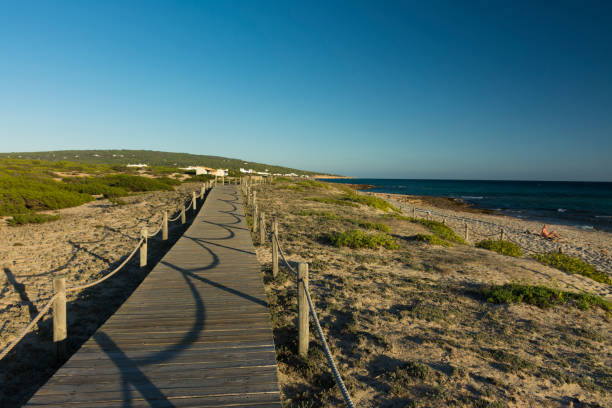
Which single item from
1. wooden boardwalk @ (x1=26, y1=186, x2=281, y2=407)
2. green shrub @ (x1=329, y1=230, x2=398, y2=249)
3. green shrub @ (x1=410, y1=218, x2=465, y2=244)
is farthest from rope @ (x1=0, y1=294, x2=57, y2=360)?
green shrub @ (x1=410, y1=218, x2=465, y2=244)

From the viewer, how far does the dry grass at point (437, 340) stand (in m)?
3.66

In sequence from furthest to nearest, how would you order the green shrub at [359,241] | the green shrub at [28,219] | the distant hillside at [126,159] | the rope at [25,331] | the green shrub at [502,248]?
the distant hillside at [126,159] → the green shrub at [28,219] → the green shrub at [502,248] → the green shrub at [359,241] → the rope at [25,331]

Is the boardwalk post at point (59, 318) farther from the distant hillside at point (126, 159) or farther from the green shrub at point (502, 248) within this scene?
the distant hillside at point (126, 159)

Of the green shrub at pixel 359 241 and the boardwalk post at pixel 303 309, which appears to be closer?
the boardwalk post at pixel 303 309

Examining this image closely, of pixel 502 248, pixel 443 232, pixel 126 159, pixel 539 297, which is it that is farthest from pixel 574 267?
pixel 126 159

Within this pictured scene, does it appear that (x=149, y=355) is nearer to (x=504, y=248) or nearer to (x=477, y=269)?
(x=477, y=269)

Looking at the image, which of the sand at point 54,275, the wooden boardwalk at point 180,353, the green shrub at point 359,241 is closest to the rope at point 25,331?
the wooden boardwalk at point 180,353

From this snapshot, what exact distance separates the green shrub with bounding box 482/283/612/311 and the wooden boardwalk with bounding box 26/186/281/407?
202 inches

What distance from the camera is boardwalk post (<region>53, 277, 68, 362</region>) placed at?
4.03 metres

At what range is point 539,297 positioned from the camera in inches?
258

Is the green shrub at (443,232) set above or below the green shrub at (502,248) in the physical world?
above

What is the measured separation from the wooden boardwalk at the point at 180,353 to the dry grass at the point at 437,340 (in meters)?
0.61

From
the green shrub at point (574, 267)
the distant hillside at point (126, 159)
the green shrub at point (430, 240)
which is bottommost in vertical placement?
the green shrub at point (574, 267)

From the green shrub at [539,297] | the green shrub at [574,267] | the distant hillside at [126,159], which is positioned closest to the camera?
the green shrub at [539,297]
